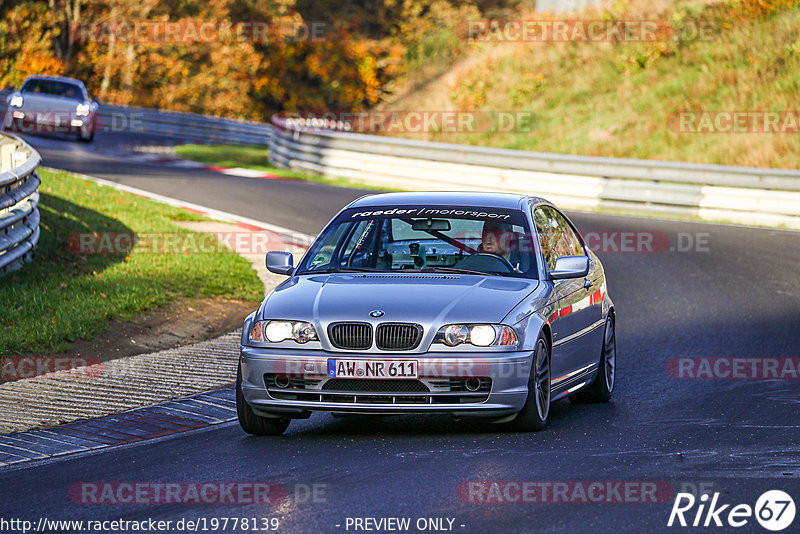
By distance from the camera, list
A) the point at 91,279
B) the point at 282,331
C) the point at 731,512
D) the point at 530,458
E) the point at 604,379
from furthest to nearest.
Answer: the point at 91,279 → the point at 604,379 → the point at 282,331 → the point at 530,458 → the point at 731,512

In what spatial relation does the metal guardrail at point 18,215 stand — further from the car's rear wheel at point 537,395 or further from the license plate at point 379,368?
the car's rear wheel at point 537,395

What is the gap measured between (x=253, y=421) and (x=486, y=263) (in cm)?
192

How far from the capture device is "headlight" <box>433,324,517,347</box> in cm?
761

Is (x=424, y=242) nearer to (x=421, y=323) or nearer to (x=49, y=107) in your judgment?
(x=421, y=323)

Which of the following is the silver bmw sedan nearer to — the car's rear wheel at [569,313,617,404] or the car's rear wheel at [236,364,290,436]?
the car's rear wheel at [236,364,290,436]

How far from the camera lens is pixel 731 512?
585 cm

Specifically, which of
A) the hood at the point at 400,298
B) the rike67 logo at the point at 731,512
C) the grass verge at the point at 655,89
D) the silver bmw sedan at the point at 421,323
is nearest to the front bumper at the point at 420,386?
the silver bmw sedan at the point at 421,323

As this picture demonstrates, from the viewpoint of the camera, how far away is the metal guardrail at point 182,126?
39.7m

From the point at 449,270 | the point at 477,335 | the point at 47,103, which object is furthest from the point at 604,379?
the point at 47,103

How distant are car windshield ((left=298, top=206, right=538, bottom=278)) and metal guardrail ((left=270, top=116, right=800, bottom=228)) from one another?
43.3ft

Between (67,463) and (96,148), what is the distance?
2642 centimetres

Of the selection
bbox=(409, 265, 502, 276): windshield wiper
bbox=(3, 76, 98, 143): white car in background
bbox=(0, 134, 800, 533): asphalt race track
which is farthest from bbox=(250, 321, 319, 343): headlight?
bbox=(3, 76, 98, 143): white car in background

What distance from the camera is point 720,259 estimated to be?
16953 millimetres

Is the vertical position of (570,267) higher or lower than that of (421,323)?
higher
